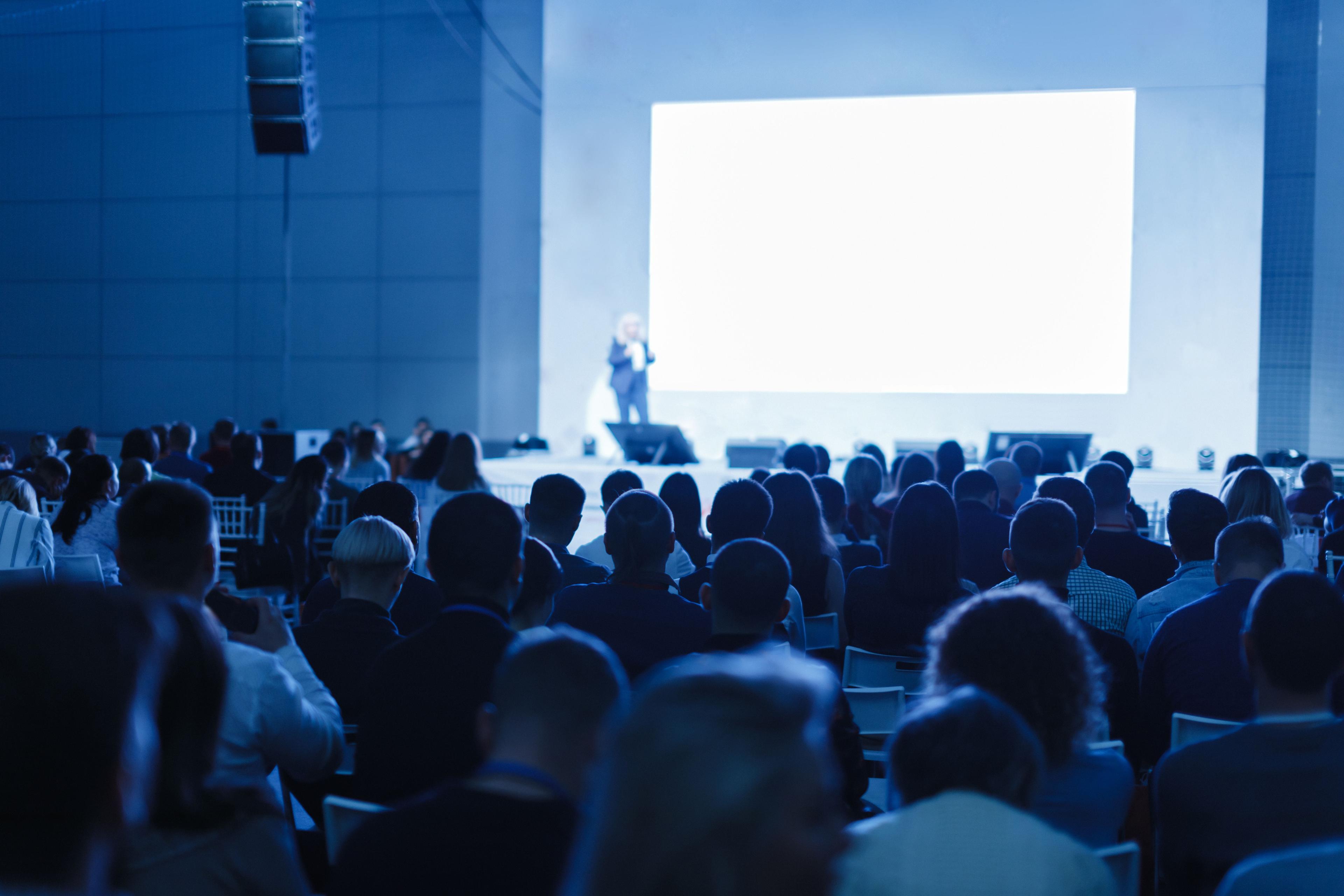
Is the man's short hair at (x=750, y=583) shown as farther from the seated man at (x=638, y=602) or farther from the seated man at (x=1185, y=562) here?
the seated man at (x=1185, y=562)

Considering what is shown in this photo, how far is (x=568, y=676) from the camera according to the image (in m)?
1.18

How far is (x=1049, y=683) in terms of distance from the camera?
5.27 feet

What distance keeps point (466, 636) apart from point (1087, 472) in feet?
10.3

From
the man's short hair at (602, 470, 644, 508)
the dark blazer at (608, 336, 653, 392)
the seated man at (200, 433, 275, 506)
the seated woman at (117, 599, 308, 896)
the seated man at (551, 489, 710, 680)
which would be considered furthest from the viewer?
the dark blazer at (608, 336, 653, 392)

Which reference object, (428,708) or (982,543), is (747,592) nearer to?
(428,708)

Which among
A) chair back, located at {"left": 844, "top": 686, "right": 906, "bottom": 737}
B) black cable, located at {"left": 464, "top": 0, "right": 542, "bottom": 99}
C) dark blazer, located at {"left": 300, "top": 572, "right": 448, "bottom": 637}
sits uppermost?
black cable, located at {"left": 464, "top": 0, "right": 542, "bottom": 99}

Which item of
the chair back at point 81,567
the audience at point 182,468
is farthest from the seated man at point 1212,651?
the audience at point 182,468

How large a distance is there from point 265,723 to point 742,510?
6.01ft

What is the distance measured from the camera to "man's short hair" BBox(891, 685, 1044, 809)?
1.26 metres

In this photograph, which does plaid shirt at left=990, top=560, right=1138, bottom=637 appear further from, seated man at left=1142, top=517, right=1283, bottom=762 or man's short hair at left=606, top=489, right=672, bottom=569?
man's short hair at left=606, top=489, right=672, bottom=569

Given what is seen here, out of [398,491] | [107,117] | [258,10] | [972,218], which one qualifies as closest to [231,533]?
[398,491]

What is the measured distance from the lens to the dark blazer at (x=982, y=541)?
4.17m

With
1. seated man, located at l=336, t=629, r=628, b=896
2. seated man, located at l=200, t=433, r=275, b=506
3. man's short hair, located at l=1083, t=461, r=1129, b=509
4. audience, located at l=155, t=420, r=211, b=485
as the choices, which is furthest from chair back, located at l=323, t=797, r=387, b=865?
audience, located at l=155, t=420, r=211, b=485

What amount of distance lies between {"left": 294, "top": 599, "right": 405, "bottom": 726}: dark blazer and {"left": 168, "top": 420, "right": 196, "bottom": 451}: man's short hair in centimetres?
507
